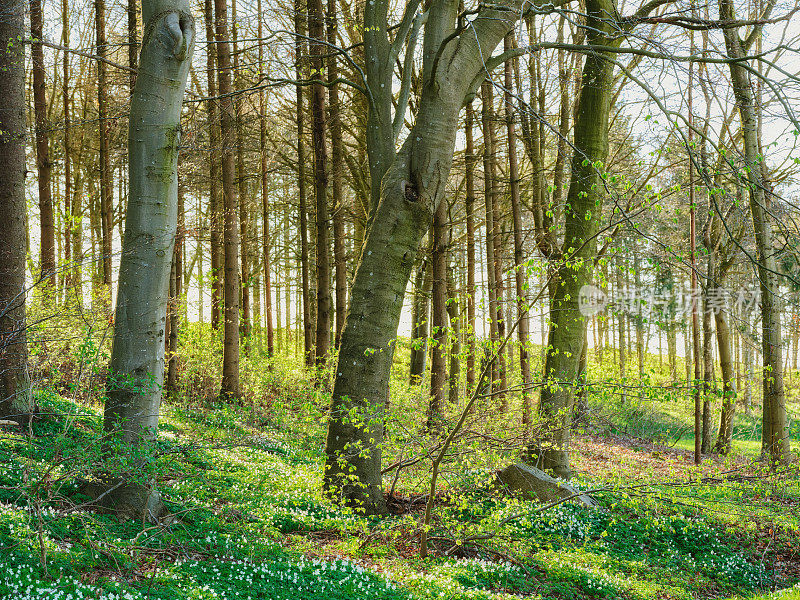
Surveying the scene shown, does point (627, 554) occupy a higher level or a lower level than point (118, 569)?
lower

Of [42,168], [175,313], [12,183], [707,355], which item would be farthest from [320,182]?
[707,355]

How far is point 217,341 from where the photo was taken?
13.9 meters

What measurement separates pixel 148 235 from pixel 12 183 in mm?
3382

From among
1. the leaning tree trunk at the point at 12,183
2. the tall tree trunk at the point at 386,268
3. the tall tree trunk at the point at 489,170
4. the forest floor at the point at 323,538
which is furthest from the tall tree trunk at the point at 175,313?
the tall tree trunk at the point at 489,170

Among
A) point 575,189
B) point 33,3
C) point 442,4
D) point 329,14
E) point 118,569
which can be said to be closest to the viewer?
point 118,569

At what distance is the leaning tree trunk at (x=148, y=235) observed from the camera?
471cm

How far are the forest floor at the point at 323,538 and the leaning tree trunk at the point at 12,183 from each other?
0.43m

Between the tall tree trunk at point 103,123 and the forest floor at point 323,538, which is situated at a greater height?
the tall tree trunk at point 103,123

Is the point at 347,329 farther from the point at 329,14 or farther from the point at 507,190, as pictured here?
the point at 507,190

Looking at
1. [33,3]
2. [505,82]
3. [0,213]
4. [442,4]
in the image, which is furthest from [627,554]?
[33,3]

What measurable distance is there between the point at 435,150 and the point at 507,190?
31.9 feet

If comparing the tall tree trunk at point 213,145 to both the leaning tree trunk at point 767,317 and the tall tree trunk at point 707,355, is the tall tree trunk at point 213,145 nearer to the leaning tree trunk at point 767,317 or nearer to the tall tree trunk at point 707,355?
the leaning tree trunk at point 767,317

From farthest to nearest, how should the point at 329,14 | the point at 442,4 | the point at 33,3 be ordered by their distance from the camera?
the point at 329,14 → the point at 33,3 → the point at 442,4

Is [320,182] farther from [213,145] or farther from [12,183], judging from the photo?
[12,183]
